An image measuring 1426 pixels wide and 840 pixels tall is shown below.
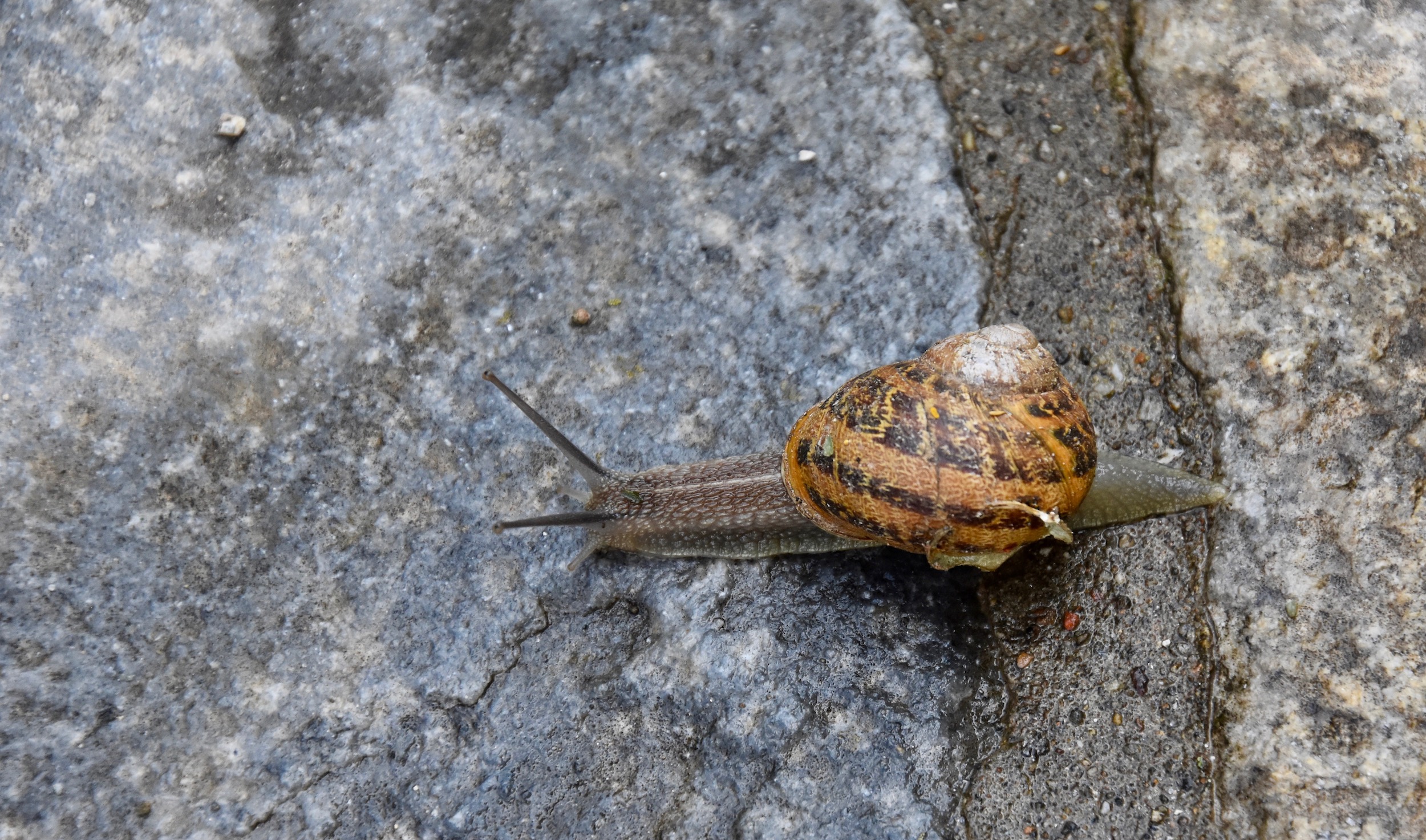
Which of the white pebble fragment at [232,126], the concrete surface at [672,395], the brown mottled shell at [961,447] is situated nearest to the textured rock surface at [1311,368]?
the concrete surface at [672,395]

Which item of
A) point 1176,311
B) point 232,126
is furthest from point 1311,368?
point 232,126

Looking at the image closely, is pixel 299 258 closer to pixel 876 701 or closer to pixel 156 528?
pixel 156 528

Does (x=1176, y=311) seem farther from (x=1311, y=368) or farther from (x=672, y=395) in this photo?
(x=672, y=395)

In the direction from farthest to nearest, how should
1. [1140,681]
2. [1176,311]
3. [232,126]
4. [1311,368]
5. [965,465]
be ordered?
[232,126] → [1176,311] → [1311,368] → [1140,681] → [965,465]

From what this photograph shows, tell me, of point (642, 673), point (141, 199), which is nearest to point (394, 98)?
point (141, 199)

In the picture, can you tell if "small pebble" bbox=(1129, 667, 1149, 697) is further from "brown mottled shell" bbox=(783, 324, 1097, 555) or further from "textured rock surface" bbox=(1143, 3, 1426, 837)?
"brown mottled shell" bbox=(783, 324, 1097, 555)

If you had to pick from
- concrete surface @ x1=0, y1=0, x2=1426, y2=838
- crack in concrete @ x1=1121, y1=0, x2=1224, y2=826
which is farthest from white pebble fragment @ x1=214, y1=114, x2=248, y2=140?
crack in concrete @ x1=1121, y1=0, x2=1224, y2=826
